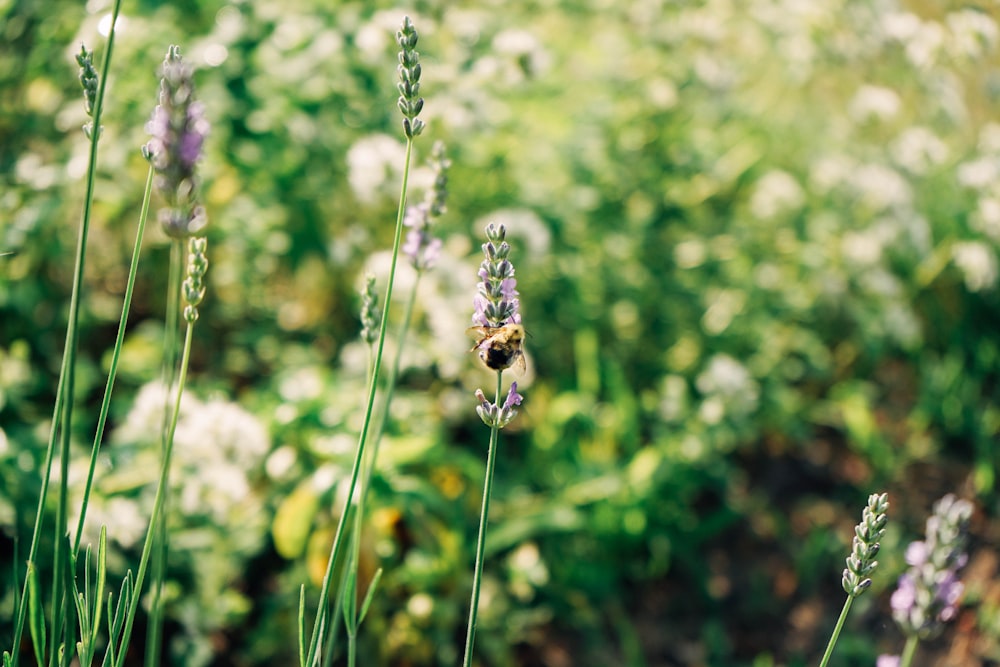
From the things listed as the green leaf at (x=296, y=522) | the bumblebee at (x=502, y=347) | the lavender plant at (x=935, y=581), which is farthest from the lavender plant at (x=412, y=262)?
the green leaf at (x=296, y=522)

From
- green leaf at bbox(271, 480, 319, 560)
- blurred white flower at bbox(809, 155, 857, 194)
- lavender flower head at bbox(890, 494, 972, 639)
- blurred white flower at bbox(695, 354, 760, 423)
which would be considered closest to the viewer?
lavender flower head at bbox(890, 494, 972, 639)

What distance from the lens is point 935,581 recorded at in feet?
3.76

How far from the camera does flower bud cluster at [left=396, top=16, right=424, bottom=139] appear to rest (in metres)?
1.03

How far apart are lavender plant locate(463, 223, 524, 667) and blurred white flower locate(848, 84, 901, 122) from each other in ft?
9.51

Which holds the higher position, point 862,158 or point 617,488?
point 862,158

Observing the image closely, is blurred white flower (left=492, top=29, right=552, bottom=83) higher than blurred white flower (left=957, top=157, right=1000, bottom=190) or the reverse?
Result: higher

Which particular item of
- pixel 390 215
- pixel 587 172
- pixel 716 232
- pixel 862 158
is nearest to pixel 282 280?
pixel 390 215

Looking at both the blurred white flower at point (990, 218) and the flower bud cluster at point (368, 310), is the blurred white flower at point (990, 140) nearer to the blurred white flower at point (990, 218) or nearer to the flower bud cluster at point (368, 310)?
the blurred white flower at point (990, 218)

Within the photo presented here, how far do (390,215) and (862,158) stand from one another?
2042 mm

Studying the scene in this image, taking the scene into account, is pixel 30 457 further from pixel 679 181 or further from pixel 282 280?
pixel 679 181

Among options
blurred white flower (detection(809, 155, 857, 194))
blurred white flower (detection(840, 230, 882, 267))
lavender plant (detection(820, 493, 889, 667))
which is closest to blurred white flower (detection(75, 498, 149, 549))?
lavender plant (detection(820, 493, 889, 667))

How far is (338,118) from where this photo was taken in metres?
2.88

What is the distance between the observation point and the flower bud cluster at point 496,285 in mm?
1012

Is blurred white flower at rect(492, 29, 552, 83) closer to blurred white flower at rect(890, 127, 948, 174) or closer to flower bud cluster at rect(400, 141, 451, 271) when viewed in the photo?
flower bud cluster at rect(400, 141, 451, 271)
